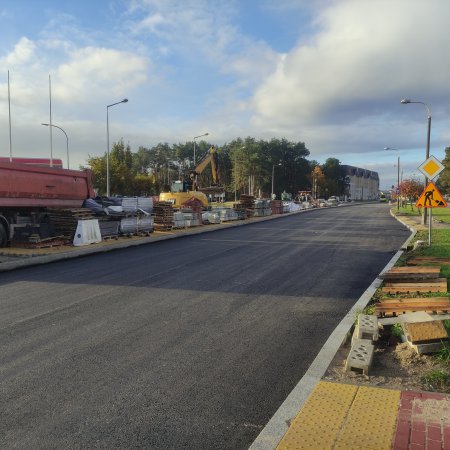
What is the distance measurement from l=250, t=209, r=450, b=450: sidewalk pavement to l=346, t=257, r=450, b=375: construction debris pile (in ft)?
1.92

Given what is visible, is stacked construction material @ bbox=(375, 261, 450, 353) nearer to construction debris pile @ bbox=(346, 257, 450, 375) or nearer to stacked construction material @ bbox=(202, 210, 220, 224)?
construction debris pile @ bbox=(346, 257, 450, 375)

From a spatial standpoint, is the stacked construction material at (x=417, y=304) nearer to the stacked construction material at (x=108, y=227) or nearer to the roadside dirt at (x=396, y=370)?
the roadside dirt at (x=396, y=370)

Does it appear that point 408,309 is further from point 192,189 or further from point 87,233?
point 192,189

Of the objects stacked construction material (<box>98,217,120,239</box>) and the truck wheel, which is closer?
the truck wheel

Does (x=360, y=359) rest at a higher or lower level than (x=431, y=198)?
lower

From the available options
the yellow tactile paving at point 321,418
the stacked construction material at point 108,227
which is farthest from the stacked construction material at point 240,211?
the yellow tactile paving at point 321,418

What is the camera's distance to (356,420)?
11.8ft

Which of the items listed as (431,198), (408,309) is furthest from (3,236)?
(431,198)

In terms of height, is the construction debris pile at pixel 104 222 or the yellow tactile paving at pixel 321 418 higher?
the construction debris pile at pixel 104 222

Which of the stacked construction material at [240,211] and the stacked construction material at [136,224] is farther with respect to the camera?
the stacked construction material at [240,211]

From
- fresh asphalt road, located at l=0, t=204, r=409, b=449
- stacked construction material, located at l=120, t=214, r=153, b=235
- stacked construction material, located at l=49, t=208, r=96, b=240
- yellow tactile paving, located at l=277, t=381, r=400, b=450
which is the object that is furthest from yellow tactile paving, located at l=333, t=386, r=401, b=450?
stacked construction material, located at l=120, t=214, r=153, b=235

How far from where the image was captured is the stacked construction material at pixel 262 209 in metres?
42.1

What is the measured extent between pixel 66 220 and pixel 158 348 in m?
12.3

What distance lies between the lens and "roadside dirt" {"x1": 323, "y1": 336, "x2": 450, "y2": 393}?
427 centimetres
